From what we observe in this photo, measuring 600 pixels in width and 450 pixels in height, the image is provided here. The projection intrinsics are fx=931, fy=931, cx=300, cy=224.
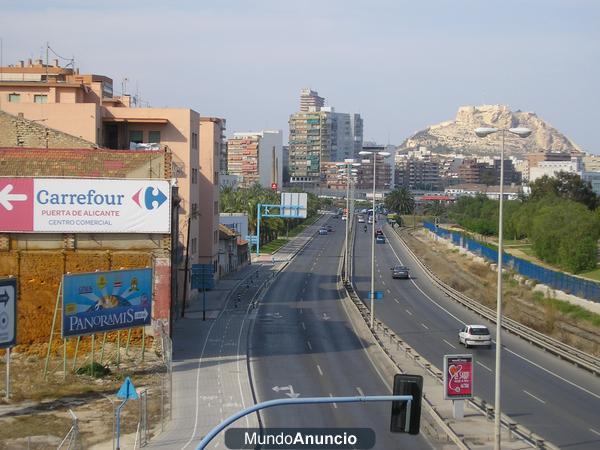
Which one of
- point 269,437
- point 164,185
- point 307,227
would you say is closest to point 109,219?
point 164,185

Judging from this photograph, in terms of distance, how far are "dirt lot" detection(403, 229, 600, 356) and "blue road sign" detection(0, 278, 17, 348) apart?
3045cm

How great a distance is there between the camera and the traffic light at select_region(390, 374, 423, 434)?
13.4 m

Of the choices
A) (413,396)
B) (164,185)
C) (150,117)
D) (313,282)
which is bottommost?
(313,282)

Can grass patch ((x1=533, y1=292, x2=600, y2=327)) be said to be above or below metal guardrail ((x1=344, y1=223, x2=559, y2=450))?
below

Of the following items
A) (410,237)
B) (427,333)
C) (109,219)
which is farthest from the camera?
(410,237)

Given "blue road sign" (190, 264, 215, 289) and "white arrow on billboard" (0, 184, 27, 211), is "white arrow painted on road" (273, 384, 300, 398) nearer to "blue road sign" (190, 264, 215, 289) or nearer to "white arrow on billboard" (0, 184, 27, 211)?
"white arrow on billboard" (0, 184, 27, 211)

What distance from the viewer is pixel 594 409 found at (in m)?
31.6

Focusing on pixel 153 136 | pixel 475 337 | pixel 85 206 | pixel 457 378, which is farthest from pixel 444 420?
pixel 153 136

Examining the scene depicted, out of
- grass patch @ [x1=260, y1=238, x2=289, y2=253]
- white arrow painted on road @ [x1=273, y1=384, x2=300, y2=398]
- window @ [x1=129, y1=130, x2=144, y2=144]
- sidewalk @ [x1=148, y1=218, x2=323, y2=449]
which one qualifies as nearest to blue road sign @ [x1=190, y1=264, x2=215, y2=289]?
sidewalk @ [x1=148, y1=218, x2=323, y2=449]

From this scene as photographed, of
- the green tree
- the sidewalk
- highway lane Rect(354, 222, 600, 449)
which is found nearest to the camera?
the sidewalk

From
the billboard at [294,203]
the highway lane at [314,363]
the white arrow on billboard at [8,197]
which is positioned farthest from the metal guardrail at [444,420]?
the billboard at [294,203]

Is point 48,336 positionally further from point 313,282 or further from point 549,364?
point 313,282

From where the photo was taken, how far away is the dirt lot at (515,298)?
55.8 m

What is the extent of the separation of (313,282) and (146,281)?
1586 inches
